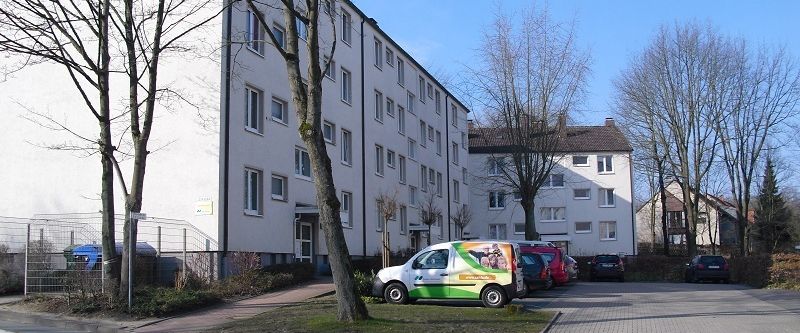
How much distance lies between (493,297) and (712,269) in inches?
863

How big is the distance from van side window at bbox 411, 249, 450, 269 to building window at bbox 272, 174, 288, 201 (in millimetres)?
7858

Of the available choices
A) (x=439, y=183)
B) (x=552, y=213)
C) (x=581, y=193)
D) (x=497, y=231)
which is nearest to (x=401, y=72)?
(x=439, y=183)

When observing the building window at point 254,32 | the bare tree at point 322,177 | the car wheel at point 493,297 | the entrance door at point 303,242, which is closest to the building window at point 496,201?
the entrance door at point 303,242

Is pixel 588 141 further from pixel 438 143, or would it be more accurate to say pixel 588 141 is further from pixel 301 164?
pixel 301 164

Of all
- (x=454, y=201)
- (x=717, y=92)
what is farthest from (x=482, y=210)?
(x=717, y=92)

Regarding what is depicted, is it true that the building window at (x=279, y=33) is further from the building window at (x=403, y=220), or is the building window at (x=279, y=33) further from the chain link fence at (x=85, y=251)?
the building window at (x=403, y=220)

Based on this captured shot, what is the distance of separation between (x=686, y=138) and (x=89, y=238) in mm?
30577

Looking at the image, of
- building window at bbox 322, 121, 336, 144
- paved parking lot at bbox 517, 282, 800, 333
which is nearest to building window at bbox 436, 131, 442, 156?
building window at bbox 322, 121, 336, 144

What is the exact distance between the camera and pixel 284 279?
2178 cm

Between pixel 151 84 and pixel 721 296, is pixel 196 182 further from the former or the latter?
pixel 721 296

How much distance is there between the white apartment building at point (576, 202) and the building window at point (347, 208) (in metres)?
29.1

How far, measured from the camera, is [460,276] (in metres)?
18.5

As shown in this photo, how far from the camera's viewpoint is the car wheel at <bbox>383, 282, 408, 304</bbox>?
62.2ft

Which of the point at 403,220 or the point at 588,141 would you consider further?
the point at 588,141
